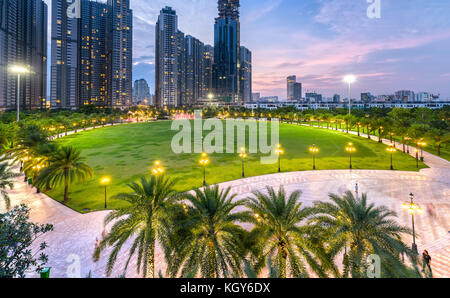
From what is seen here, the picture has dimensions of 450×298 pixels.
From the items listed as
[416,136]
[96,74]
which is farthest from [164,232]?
[96,74]

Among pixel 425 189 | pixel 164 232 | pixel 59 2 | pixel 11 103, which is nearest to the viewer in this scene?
pixel 164 232

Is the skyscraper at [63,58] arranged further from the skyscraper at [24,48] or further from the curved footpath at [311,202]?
the curved footpath at [311,202]

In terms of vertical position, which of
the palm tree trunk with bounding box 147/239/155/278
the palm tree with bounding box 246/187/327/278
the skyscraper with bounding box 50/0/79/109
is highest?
the skyscraper with bounding box 50/0/79/109

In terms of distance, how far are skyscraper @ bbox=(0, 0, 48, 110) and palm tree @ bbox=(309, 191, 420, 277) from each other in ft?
569

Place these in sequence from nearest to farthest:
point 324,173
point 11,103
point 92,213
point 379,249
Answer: point 379,249 < point 92,213 < point 324,173 < point 11,103

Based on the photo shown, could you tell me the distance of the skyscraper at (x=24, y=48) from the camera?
4938 inches

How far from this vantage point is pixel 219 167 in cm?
3441

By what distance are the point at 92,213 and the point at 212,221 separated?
14.5 metres

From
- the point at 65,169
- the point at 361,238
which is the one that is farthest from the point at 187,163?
the point at 361,238

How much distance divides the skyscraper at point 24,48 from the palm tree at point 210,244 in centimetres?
16816

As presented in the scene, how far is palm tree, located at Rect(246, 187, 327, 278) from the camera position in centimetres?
947

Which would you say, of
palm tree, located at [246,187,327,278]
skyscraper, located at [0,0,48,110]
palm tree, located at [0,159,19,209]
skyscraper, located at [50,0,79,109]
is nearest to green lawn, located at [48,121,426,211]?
palm tree, located at [0,159,19,209]

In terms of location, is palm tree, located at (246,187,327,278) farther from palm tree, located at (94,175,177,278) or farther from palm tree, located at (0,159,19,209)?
palm tree, located at (0,159,19,209)
